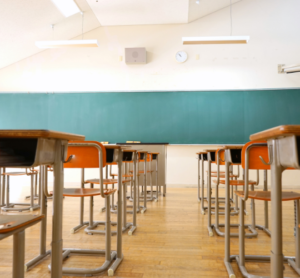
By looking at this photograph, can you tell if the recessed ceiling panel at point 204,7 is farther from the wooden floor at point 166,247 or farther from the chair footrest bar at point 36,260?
the chair footrest bar at point 36,260

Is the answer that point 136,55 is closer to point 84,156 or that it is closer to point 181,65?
point 181,65

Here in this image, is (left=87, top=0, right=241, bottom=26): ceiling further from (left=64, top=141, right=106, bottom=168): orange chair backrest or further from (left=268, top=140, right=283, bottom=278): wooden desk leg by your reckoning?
(left=268, top=140, right=283, bottom=278): wooden desk leg

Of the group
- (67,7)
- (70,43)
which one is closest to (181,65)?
(70,43)

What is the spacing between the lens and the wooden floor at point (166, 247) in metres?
1.83

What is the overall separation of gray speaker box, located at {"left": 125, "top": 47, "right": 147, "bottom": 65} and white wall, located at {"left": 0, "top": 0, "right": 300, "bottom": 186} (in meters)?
0.14

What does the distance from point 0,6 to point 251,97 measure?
17.2 feet

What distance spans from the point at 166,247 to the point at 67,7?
16.7ft

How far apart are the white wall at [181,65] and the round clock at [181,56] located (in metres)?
0.10

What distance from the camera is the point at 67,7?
5379mm

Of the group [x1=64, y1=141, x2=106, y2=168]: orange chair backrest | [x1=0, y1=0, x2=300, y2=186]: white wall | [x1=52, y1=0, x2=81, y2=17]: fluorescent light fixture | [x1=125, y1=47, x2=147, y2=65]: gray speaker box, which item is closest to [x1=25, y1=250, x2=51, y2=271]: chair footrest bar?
[x1=64, y1=141, x2=106, y2=168]: orange chair backrest

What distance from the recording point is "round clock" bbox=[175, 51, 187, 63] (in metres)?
6.14

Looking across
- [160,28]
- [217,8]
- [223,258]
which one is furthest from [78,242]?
[217,8]

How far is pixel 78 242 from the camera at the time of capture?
241 centimetres

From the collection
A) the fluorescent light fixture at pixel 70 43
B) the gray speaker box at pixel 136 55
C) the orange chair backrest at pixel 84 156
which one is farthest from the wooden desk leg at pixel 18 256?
the gray speaker box at pixel 136 55
